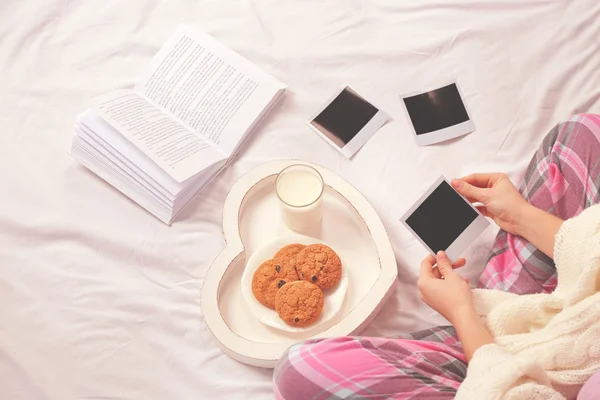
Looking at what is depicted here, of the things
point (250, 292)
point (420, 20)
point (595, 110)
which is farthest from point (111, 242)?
point (595, 110)

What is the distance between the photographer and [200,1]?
1315 millimetres

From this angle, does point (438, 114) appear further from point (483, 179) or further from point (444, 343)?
point (444, 343)

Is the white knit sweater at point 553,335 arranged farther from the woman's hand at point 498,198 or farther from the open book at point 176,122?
the open book at point 176,122

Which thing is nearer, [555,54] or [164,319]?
[164,319]

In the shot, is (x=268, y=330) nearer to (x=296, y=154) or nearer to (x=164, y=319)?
(x=164, y=319)

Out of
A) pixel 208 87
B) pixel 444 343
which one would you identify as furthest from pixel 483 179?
pixel 208 87

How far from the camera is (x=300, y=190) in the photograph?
1025mm

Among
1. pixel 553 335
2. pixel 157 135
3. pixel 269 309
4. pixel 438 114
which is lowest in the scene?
pixel 269 309

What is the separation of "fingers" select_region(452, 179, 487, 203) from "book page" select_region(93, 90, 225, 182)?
1.52ft

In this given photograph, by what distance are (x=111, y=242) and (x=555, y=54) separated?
1004 mm

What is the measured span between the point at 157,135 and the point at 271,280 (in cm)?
39

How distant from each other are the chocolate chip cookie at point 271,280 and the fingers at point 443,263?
24 cm

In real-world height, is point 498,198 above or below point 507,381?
above

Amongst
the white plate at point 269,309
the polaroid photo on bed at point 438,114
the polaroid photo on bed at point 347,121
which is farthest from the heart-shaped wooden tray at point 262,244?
the polaroid photo on bed at point 438,114
